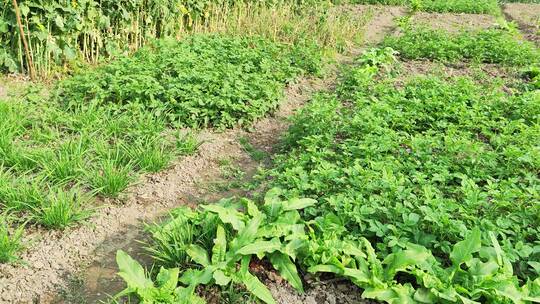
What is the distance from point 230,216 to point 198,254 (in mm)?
343

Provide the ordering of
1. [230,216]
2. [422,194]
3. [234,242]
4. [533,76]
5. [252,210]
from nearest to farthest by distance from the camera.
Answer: [234,242] < [230,216] < [252,210] < [422,194] < [533,76]

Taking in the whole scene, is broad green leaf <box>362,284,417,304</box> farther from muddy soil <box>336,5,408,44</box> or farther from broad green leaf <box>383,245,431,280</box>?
muddy soil <box>336,5,408,44</box>

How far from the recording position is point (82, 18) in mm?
6387

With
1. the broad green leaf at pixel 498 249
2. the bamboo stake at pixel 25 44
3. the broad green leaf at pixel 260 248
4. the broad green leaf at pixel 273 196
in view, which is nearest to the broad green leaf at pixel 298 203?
the broad green leaf at pixel 273 196

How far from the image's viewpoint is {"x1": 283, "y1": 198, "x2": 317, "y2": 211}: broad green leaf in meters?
3.34

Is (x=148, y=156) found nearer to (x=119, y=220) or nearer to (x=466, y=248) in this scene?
(x=119, y=220)

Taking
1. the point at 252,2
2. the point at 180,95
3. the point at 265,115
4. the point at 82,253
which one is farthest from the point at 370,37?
the point at 82,253

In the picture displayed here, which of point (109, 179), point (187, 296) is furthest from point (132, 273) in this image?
point (109, 179)

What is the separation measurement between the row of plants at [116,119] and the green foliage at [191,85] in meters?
0.01

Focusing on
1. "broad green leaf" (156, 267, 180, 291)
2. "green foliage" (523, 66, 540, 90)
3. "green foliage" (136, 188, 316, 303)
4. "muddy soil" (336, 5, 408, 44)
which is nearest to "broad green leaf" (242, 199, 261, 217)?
"green foliage" (136, 188, 316, 303)

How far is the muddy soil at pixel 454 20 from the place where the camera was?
1146 cm

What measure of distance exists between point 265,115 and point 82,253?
10.0 ft

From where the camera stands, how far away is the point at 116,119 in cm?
501

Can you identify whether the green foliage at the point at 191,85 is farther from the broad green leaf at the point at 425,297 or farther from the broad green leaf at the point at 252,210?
the broad green leaf at the point at 425,297
